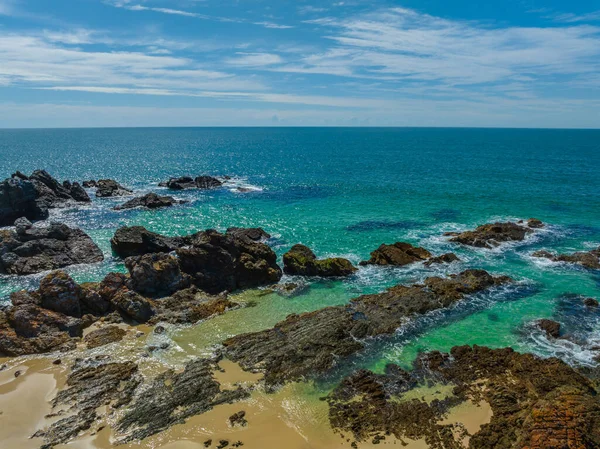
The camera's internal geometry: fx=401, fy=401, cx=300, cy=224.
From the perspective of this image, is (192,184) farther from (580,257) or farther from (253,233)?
(580,257)

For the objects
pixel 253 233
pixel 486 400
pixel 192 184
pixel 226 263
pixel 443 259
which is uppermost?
pixel 192 184

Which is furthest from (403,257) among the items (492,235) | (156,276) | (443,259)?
(156,276)

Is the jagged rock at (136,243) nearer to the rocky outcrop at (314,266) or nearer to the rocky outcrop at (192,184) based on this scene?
the rocky outcrop at (314,266)

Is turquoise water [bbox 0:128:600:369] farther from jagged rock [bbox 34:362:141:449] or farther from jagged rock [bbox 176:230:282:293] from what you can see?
jagged rock [bbox 34:362:141:449]

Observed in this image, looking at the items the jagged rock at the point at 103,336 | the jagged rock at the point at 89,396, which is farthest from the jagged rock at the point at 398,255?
the jagged rock at the point at 89,396

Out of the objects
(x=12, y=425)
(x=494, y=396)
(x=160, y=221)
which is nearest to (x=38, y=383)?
(x=12, y=425)

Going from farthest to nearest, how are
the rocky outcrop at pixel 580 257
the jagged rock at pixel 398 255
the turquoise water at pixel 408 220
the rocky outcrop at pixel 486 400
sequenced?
the jagged rock at pixel 398 255 → the rocky outcrop at pixel 580 257 → the turquoise water at pixel 408 220 → the rocky outcrop at pixel 486 400
